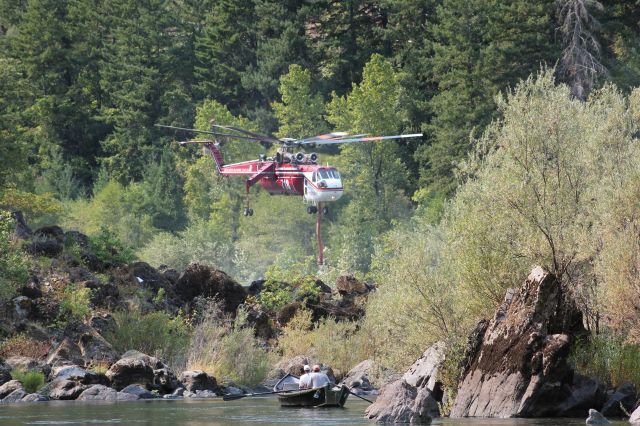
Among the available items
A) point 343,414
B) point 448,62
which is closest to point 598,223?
point 343,414

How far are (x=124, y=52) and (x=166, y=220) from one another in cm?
1396

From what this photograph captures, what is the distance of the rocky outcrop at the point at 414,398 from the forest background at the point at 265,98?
1391cm

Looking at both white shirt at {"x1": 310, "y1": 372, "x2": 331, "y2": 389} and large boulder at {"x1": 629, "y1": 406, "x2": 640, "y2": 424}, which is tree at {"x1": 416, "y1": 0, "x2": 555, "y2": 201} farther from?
large boulder at {"x1": 629, "y1": 406, "x2": 640, "y2": 424}

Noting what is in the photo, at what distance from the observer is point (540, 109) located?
45.8 metres

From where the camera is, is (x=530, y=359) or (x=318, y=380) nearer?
(x=530, y=359)

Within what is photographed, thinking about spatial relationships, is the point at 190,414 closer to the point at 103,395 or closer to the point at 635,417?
the point at 103,395

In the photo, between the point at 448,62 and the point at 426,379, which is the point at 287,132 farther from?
the point at 426,379

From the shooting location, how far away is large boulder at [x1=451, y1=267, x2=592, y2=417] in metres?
42.3

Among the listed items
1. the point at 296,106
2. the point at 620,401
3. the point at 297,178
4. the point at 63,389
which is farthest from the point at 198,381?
the point at 296,106

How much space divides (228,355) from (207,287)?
11051 millimetres

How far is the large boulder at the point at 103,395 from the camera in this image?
51.5 metres

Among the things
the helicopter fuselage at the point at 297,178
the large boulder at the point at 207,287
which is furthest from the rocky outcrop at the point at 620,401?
the helicopter fuselage at the point at 297,178

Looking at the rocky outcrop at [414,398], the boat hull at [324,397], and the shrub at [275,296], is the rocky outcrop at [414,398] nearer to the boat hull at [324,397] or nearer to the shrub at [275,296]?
the boat hull at [324,397]

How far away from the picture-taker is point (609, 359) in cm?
4253
